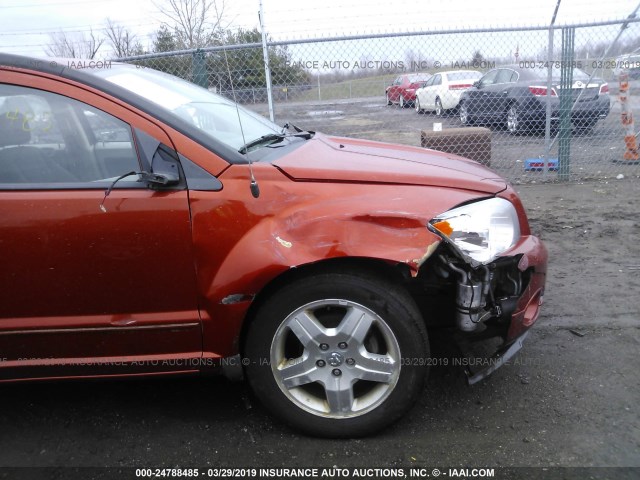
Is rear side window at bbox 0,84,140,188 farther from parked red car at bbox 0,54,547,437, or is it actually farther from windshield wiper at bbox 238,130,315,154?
windshield wiper at bbox 238,130,315,154

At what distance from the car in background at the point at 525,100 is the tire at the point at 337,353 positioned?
6242mm

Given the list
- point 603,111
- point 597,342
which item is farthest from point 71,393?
point 603,111

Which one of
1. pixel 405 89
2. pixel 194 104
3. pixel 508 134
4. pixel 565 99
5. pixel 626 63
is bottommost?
pixel 508 134

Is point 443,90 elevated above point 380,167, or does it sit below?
above

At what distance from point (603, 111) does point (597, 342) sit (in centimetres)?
650

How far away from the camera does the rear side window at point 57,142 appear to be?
8.07 ft

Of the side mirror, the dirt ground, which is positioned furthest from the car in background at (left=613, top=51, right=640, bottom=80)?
the side mirror

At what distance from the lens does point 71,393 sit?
3105mm

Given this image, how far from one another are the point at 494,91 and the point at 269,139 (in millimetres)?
8318

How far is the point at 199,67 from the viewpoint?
23.6 feet

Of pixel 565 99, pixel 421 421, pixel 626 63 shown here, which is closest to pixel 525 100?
pixel 626 63

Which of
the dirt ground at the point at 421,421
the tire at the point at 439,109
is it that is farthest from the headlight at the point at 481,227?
the tire at the point at 439,109

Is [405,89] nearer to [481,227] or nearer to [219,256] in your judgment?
[481,227]

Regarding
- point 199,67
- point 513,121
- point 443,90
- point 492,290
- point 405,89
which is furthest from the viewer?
point 443,90
